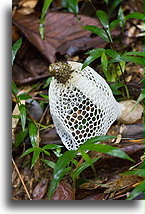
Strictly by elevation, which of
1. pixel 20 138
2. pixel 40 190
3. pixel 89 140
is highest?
pixel 89 140

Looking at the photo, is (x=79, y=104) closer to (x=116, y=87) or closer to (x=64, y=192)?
(x=116, y=87)

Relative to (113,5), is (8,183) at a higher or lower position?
lower

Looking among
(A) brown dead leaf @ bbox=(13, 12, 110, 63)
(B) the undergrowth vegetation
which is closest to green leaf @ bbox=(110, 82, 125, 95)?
(B) the undergrowth vegetation

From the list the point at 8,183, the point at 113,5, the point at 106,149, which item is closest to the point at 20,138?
the point at 8,183

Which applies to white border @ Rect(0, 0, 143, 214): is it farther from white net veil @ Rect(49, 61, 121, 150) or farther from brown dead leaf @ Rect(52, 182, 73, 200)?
white net veil @ Rect(49, 61, 121, 150)

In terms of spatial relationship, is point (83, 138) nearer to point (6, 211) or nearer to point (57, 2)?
point (6, 211)

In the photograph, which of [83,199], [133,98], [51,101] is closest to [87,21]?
[133,98]
